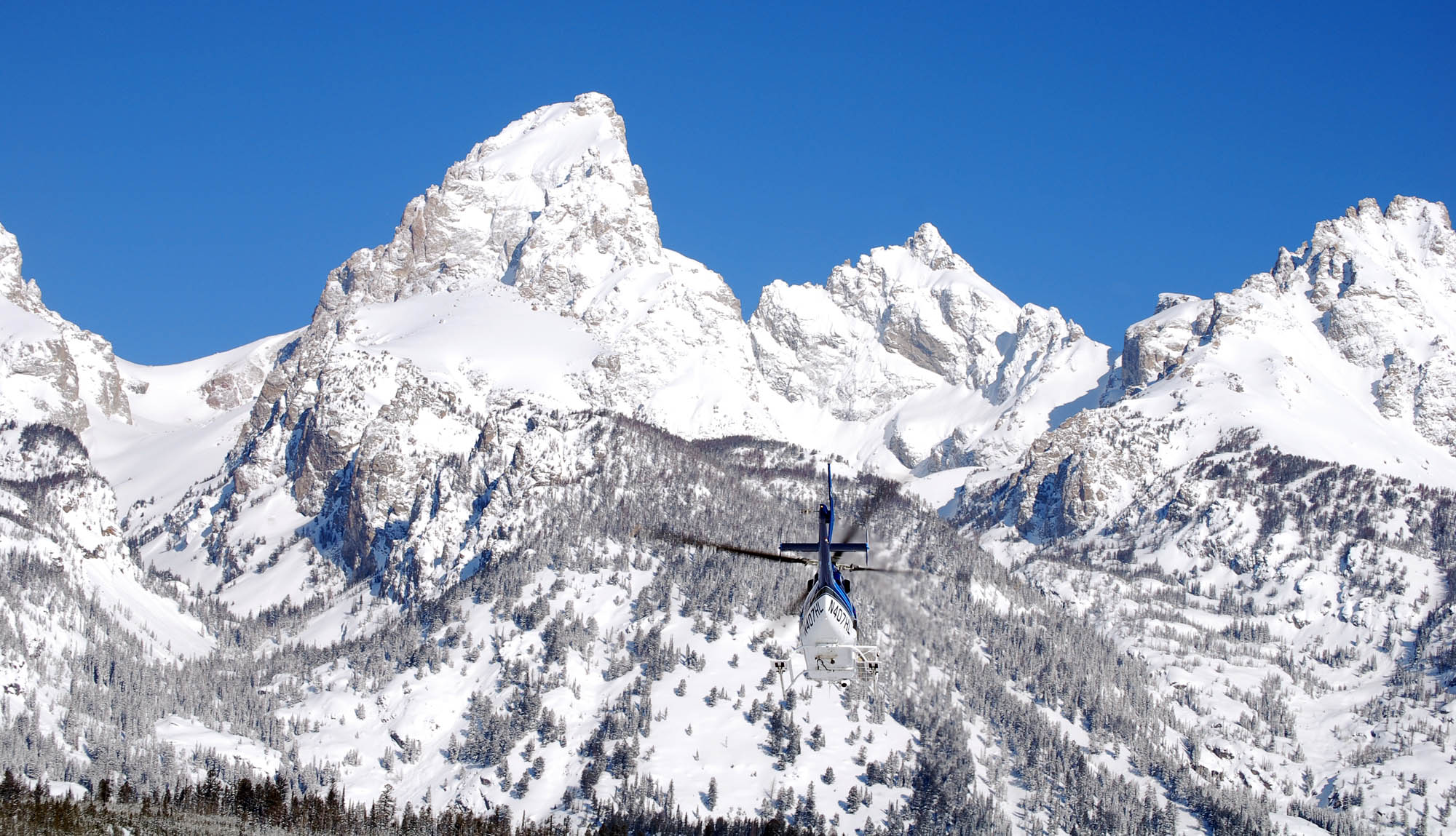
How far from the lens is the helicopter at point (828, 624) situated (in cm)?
7812

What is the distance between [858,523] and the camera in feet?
273

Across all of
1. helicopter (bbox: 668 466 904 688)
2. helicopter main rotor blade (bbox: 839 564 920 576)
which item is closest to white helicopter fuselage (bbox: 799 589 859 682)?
helicopter (bbox: 668 466 904 688)

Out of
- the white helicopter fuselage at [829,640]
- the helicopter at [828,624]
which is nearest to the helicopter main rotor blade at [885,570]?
the helicopter at [828,624]

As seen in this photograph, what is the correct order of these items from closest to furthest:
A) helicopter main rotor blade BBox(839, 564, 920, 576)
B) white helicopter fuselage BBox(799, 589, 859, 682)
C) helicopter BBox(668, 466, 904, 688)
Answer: helicopter BBox(668, 466, 904, 688)
white helicopter fuselage BBox(799, 589, 859, 682)
helicopter main rotor blade BBox(839, 564, 920, 576)

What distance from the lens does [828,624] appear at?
79.4 meters

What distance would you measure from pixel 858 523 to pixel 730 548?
6.92 metres

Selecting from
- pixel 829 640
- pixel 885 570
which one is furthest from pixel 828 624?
pixel 885 570

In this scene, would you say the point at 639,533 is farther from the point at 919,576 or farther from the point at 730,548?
the point at 919,576

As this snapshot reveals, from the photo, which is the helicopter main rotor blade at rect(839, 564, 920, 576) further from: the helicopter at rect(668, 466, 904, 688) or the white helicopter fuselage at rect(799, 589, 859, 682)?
the white helicopter fuselage at rect(799, 589, 859, 682)

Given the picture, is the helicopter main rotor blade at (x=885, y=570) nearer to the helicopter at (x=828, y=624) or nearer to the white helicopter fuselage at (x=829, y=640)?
the helicopter at (x=828, y=624)

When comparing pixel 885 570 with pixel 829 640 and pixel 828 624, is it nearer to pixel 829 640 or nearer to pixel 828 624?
pixel 828 624

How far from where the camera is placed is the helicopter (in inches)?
3076

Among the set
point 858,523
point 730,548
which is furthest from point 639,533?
point 858,523

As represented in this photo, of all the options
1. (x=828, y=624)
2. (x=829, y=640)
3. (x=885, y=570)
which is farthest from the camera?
(x=885, y=570)
